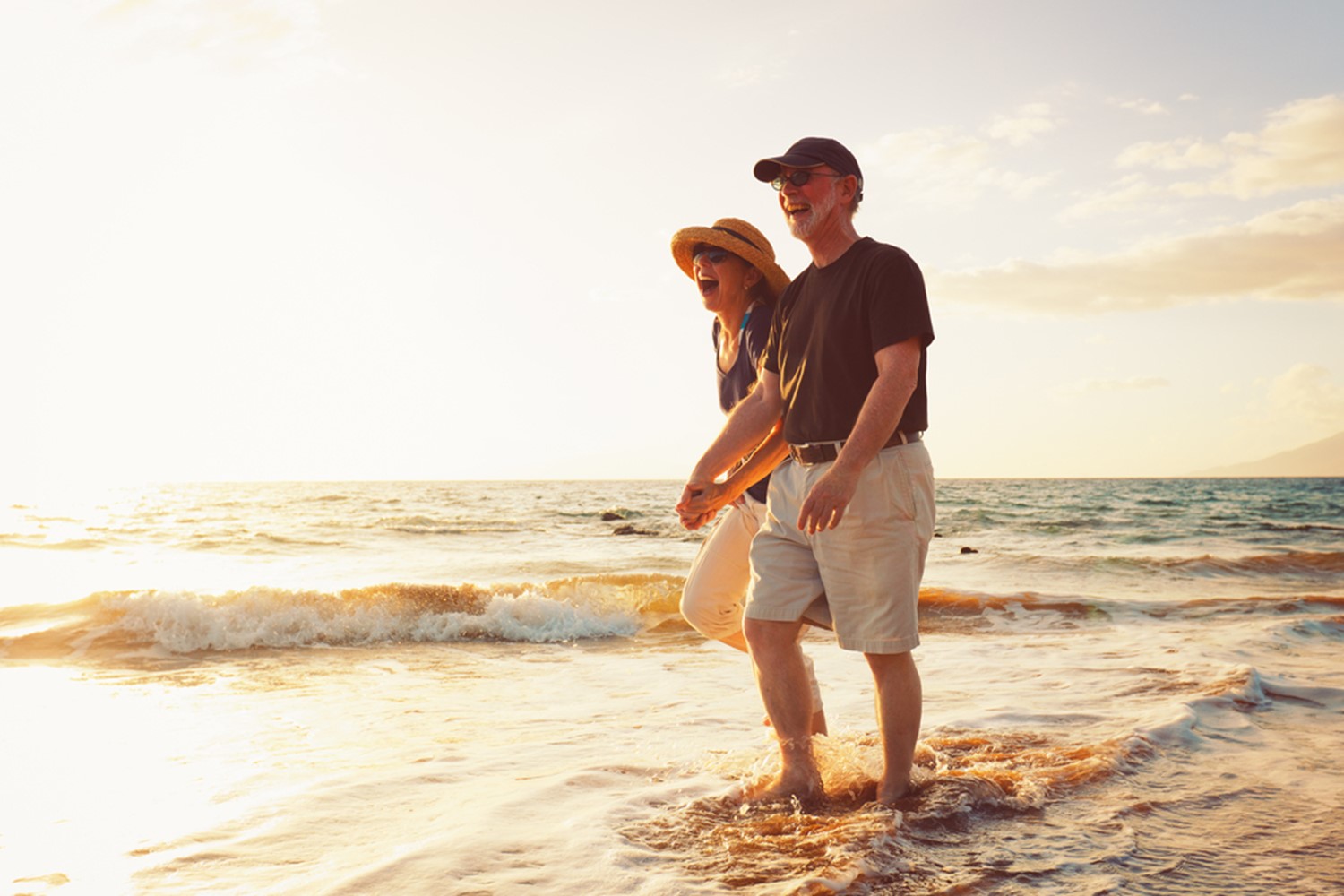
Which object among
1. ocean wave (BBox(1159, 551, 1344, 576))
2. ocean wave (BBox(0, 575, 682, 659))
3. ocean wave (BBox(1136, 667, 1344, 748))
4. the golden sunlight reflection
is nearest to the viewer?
the golden sunlight reflection

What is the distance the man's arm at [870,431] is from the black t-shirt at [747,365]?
75 cm

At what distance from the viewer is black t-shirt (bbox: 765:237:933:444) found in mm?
2887

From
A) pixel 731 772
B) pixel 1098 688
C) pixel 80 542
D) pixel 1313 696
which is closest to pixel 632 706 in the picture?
pixel 731 772

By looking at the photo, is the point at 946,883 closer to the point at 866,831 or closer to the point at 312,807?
the point at 866,831

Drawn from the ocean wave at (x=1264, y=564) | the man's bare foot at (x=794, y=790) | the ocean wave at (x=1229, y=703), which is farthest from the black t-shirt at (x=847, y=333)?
the ocean wave at (x=1264, y=564)

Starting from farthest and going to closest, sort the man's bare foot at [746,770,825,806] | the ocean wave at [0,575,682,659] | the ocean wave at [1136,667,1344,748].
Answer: the ocean wave at [0,575,682,659], the ocean wave at [1136,667,1344,748], the man's bare foot at [746,770,825,806]

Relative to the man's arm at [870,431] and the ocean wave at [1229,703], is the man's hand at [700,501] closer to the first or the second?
the man's arm at [870,431]

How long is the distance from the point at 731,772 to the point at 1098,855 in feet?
4.64

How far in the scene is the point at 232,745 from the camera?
4543 mm

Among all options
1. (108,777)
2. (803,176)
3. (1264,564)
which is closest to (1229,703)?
(803,176)

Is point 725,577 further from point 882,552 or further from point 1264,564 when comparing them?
point 1264,564

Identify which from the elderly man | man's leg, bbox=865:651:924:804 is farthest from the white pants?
man's leg, bbox=865:651:924:804

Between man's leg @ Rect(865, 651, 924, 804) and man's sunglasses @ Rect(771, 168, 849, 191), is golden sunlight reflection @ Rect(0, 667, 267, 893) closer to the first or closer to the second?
man's leg @ Rect(865, 651, 924, 804)

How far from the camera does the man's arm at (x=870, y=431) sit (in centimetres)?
284
